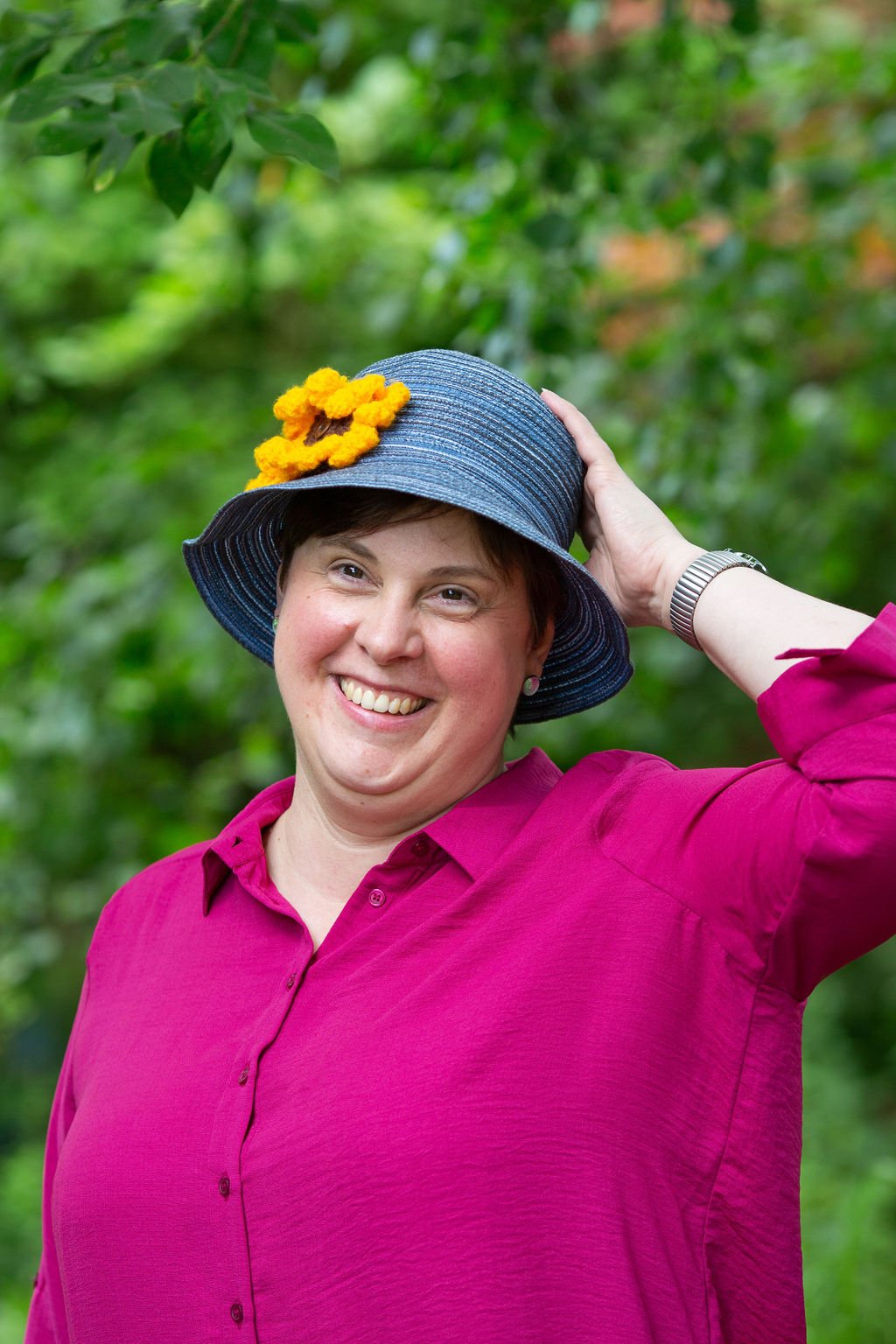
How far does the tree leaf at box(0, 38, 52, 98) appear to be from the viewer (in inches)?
69.0

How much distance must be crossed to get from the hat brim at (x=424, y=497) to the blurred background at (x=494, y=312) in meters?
0.38

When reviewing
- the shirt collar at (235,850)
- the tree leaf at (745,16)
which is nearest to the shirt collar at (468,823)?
the shirt collar at (235,850)

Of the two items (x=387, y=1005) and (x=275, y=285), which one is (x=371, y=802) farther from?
(x=275, y=285)

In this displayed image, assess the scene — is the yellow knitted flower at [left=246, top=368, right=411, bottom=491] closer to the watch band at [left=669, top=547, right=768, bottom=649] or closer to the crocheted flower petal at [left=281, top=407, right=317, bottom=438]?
the crocheted flower petal at [left=281, top=407, right=317, bottom=438]

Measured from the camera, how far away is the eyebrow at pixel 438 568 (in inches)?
58.1

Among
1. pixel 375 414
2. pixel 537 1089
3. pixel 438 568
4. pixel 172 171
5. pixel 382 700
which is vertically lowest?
pixel 537 1089

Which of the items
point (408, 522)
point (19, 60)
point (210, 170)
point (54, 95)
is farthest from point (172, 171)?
point (408, 522)

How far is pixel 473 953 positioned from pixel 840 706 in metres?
0.42

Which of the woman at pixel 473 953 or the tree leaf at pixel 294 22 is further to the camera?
the tree leaf at pixel 294 22

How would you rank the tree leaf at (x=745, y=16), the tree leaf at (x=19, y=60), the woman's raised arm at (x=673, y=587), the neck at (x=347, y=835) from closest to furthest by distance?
the woman's raised arm at (x=673, y=587), the neck at (x=347, y=835), the tree leaf at (x=19, y=60), the tree leaf at (x=745, y=16)

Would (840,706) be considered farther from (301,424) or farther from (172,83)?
(172,83)

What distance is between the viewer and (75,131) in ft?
5.13

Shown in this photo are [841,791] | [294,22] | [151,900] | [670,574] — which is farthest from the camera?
[294,22]

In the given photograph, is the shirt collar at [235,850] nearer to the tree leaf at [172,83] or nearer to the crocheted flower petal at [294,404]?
the crocheted flower petal at [294,404]
